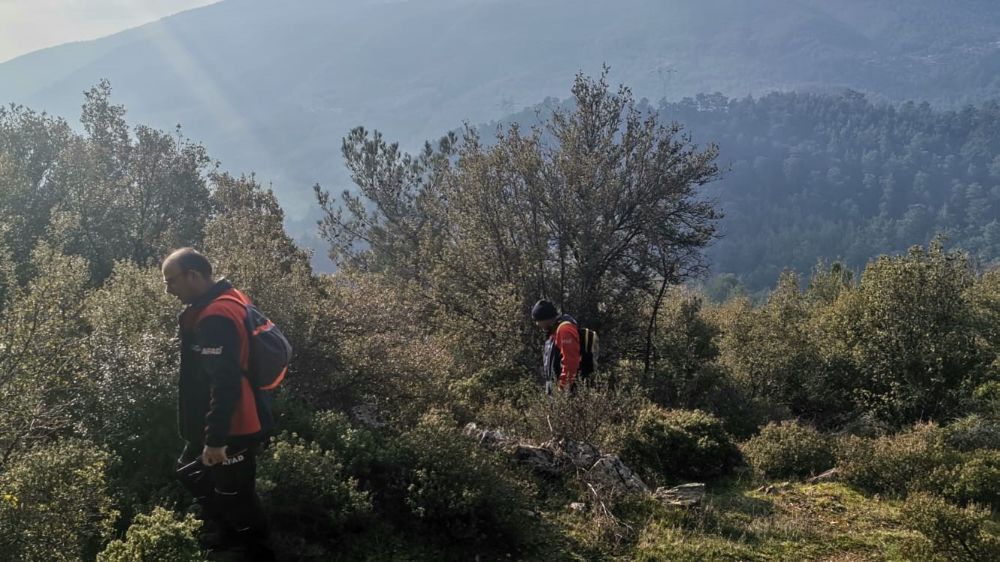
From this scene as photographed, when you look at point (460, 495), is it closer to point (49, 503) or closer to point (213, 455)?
point (213, 455)

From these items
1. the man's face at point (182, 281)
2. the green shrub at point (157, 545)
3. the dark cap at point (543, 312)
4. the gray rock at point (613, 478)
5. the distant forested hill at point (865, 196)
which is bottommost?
the gray rock at point (613, 478)

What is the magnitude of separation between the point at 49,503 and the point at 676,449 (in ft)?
19.4

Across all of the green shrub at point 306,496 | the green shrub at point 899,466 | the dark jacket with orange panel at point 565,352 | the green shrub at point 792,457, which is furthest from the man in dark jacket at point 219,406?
the green shrub at point 899,466

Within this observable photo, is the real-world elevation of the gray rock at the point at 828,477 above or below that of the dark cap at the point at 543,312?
below

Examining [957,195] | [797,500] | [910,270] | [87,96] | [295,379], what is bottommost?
[797,500]

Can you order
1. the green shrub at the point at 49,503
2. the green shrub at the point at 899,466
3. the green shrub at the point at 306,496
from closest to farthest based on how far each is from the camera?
the green shrub at the point at 49,503 < the green shrub at the point at 306,496 < the green shrub at the point at 899,466

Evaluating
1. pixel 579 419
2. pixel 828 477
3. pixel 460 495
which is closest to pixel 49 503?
pixel 460 495

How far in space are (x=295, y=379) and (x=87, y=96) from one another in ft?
57.9

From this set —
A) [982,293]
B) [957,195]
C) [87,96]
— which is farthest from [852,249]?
[87,96]

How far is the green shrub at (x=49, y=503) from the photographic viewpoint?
3250 millimetres

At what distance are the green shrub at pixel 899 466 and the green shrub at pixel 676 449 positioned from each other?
1268 mm

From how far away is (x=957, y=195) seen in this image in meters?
157

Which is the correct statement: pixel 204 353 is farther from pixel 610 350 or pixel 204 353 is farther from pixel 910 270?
pixel 910 270

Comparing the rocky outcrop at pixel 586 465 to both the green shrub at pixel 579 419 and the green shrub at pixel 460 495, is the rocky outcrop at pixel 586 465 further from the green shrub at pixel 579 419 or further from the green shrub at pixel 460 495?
the green shrub at pixel 460 495
